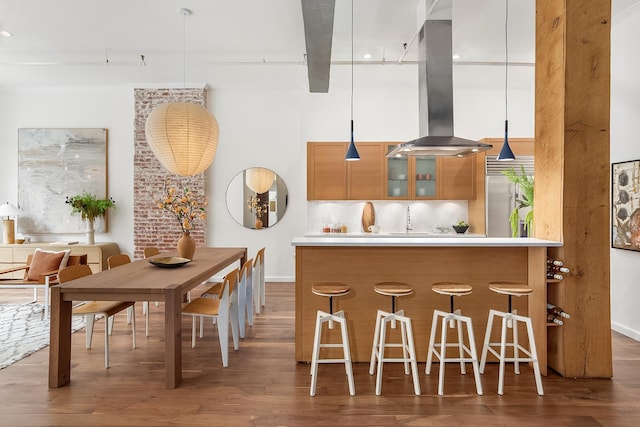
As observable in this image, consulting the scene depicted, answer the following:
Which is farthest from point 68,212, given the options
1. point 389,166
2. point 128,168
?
point 389,166

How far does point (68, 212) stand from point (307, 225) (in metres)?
4.10

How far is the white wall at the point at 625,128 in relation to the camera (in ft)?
13.0

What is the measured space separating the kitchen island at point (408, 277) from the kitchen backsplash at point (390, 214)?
10.8ft

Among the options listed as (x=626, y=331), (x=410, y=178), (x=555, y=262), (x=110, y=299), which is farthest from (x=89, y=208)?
(x=626, y=331)

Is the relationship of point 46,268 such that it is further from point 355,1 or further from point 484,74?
point 484,74

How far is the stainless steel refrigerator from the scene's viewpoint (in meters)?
6.01

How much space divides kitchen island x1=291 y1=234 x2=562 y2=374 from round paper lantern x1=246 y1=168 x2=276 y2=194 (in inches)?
140

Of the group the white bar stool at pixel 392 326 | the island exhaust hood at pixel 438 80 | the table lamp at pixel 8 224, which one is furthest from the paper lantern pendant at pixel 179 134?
the table lamp at pixel 8 224

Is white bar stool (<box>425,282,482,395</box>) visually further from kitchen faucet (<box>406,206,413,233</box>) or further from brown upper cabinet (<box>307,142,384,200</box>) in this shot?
kitchen faucet (<box>406,206,413,233</box>)

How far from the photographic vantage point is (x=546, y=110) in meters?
3.35

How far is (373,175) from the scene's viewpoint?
638 cm

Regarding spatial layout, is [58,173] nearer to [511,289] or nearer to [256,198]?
[256,198]

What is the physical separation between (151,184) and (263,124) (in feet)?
7.05

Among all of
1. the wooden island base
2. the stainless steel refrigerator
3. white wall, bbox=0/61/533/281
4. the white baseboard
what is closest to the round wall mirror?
white wall, bbox=0/61/533/281
